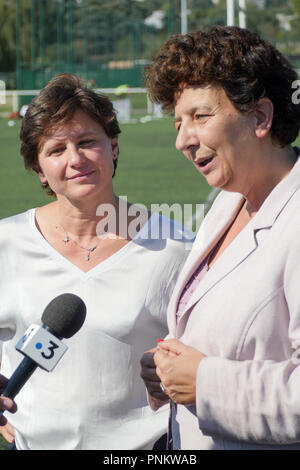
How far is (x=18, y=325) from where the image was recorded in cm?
365

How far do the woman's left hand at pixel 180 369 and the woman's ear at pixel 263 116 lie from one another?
0.72 metres

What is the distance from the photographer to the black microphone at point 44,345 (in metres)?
2.45

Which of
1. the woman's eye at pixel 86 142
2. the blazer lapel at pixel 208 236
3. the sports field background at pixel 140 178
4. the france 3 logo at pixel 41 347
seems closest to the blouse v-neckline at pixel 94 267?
the woman's eye at pixel 86 142

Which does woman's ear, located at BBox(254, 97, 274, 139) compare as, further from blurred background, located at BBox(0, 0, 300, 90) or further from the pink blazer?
blurred background, located at BBox(0, 0, 300, 90)

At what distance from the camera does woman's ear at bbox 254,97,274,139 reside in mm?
2590

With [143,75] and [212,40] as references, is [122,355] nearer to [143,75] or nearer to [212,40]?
[143,75]

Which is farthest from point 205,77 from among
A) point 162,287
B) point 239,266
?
point 162,287

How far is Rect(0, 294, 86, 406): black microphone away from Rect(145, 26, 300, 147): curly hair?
33.0 inches

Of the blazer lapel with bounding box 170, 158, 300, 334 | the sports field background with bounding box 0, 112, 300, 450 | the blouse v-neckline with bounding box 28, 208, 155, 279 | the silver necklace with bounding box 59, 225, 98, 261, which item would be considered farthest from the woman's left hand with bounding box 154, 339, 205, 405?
the sports field background with bounding box 0, 112, 300, 450

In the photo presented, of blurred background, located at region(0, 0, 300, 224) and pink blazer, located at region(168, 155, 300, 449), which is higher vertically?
pink blazer, located at region(168, 155, 300, 449)

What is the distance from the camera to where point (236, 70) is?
2611 mm

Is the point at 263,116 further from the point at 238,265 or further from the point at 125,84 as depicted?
the point at 125,84

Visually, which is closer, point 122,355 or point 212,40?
point 212,40
